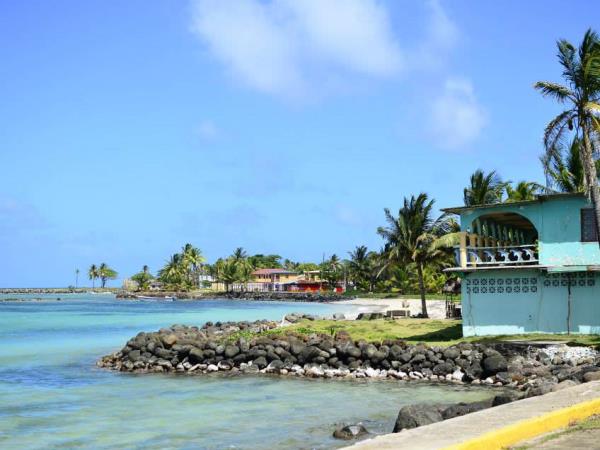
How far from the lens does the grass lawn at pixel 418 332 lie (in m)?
23.1

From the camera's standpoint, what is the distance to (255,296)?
115312mm

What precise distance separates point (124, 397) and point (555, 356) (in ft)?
41.3

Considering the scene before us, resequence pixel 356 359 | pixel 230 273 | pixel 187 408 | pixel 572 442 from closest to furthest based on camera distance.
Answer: pixel 572 442, pixel 187 408, pixel 356 359, pixel 230 273

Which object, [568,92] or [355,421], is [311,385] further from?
[568,92]

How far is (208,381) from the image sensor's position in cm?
2333

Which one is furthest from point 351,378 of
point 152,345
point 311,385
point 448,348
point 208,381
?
point 152,345

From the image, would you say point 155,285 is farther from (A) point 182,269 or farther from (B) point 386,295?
(B) point 386,295

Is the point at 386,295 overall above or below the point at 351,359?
below

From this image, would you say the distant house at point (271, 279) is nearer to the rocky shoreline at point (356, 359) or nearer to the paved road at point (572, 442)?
the rocky shoreline at point (356, 359)

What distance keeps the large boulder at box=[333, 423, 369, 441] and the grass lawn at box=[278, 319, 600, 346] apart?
10.2 metres

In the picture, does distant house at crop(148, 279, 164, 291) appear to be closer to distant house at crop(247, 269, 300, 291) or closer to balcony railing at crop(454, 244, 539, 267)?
distant house at crop(247, 269, 300, 291)

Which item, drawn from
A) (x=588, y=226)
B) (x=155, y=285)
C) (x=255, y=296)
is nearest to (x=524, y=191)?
(x=588, y=226)

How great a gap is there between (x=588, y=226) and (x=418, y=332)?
820 centimetres

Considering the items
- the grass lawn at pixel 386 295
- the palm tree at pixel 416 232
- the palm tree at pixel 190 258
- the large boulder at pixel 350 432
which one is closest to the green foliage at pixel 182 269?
the palm tree at pixel 190 258
